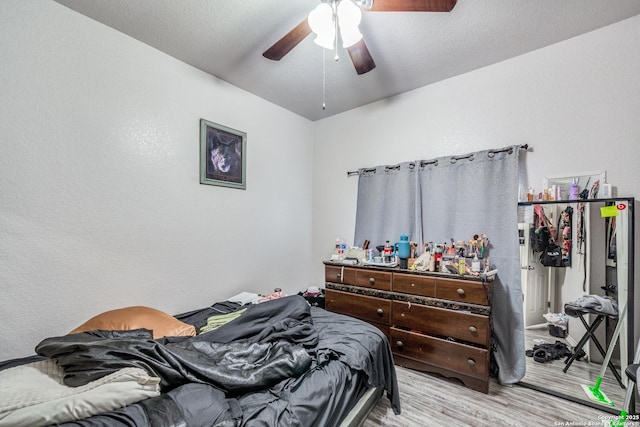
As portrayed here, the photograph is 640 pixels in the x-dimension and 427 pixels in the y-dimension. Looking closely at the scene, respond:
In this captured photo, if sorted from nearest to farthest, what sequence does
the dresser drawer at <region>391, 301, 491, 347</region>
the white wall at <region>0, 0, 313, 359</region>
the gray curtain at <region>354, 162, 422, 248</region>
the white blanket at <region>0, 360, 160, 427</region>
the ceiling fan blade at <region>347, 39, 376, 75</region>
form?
the white blanket at <region>0, 360, 160, 427</region> < the white wall at <region>0, 0, 313, 359</region> < the ceiling fan blade at <region>347, 39, 376, 75</region> < the dresser drawer at <region>391, 301, 491, 347</region> < the gray curtain at <region>354, 162, 422, 248</region>

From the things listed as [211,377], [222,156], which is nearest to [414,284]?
[211,377]

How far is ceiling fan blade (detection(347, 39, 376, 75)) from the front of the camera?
1698 mm

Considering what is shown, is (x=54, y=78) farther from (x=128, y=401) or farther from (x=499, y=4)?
(x=499, y=4)

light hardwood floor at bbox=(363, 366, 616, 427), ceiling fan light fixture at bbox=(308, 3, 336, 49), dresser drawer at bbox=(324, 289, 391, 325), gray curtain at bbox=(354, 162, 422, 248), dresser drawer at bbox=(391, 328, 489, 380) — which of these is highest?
ceiling fan light fixture at bbox=(308, 3, 336, 49)

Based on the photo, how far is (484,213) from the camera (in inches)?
93.1

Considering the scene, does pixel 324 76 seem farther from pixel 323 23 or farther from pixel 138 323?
pixel 138 323

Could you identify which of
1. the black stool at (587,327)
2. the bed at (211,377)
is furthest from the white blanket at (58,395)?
the black stool at (587,327)

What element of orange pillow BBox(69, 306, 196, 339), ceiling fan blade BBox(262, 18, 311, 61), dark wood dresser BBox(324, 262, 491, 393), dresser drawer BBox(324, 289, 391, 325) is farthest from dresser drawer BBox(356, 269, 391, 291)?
ceiling fan blade BBox(262, 18, 311, 61)

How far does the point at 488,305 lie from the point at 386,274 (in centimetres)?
81

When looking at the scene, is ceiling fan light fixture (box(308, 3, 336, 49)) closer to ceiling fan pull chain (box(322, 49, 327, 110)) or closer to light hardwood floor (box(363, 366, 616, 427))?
ceiling fan pull chain (box(322, 49, 327, 110))

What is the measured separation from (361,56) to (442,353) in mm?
2335

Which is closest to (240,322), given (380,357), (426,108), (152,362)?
(152,362)

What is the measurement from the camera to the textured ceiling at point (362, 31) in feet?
5.76

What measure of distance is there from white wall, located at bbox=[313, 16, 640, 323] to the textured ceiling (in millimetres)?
139
